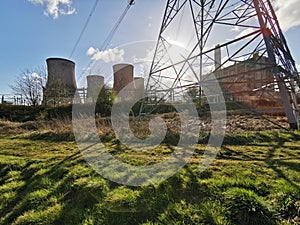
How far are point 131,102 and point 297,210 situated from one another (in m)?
10.5

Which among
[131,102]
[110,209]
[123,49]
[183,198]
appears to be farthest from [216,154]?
[131,102]

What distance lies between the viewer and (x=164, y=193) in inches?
99.4

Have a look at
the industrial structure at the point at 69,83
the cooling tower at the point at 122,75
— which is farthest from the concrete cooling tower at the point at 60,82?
the cooling tower at the point at 122,75

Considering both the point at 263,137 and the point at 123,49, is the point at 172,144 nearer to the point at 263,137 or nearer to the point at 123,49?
the point at 263,137

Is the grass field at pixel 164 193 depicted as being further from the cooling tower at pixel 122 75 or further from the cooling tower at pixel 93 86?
the cooling tower at pixel 122 75

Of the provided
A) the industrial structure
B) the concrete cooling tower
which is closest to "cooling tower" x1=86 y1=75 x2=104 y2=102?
the industrial structure

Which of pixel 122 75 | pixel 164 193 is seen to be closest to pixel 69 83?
pixel 122 75

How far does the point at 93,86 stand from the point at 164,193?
1467cm

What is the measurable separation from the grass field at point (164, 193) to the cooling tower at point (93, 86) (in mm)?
11263

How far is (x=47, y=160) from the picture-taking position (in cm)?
418

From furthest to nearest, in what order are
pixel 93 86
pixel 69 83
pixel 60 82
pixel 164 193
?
1. pixel 69 83
2. pixel 60 82
3. pixel 93 86
4. pixel 164 193

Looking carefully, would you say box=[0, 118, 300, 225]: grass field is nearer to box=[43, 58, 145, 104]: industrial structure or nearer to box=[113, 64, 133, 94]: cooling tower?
box=[43, 58, 145, 104]: industrial structure

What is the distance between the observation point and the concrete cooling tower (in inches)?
629

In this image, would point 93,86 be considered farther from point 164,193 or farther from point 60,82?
point 164,193
